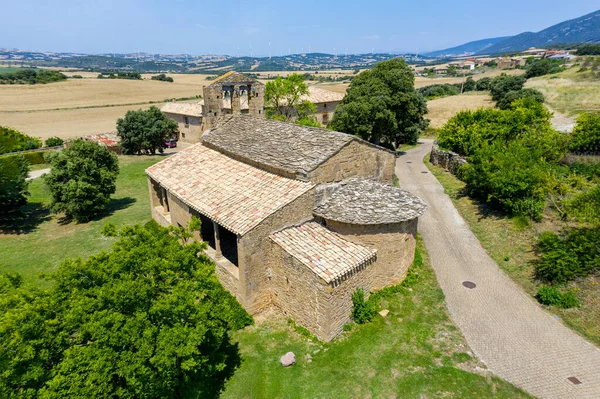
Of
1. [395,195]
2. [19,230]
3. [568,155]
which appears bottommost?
[19,230]

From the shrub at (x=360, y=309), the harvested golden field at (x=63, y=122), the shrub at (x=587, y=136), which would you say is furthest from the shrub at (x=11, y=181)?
the shrub at (x=587, y=136)

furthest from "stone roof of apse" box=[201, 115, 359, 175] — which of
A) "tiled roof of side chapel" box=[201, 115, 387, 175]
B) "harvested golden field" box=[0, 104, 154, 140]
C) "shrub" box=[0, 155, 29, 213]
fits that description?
"harvested golden field" box=[0, 104, 154, 140]

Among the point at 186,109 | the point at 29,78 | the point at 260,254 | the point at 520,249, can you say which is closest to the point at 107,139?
the point at 186,109

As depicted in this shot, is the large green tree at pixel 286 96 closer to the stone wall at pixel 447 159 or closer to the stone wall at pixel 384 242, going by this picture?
the stone wall at pixel 447 159

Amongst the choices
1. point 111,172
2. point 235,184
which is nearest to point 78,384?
point 235,184

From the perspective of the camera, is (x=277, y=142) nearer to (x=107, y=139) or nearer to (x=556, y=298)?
(x=556, y=298)

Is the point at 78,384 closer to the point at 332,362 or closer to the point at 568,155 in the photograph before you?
the point at 332,362

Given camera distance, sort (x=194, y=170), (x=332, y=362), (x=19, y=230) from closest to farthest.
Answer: (x=332, y=362), (x=194, y=170), (x=19, y=230)
